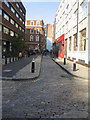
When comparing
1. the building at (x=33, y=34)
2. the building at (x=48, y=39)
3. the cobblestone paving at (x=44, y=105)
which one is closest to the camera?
the cobblestone paving at (x=44, y=105)

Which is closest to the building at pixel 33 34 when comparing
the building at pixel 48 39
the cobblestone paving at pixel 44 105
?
the building at pixel 48 39

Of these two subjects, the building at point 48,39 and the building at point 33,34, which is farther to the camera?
the building at point 48,39

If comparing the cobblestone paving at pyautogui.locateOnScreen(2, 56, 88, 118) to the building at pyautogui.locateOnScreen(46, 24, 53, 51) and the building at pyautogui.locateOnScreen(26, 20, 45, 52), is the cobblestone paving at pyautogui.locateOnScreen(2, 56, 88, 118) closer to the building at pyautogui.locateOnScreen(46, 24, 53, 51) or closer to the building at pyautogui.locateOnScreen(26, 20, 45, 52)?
the building at pyautogui.locateOnScreen(26, 20, 45, 52)

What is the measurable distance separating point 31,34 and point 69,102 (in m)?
64.0

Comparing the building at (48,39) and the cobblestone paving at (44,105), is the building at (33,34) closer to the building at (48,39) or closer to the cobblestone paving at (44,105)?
the building at (48,39)

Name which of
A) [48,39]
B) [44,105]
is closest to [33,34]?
[48,39]

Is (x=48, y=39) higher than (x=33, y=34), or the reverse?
(x=48, y=39)

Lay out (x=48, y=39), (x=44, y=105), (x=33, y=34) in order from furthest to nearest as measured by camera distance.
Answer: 1. (x=48, y=39)
2. (x=33, y=34)
3. (x=44, y=105)

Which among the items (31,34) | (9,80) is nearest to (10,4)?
(9,80)

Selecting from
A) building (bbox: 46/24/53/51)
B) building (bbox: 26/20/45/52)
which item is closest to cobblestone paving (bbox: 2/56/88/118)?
building (bbox: 26/20/45/52)

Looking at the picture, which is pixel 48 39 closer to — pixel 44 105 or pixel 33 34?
pixel 33 34

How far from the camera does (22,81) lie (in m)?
7.03

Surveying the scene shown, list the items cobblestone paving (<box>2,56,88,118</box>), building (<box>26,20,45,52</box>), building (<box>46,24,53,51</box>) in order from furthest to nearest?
building (<box>46,24,53,51</box>) → building (<box>26,20,45,52</box>) → cobblestone paving (<box>2,56,88,118</box>)

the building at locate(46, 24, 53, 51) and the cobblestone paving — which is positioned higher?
the building at locate(46, 24, 53, 51)
